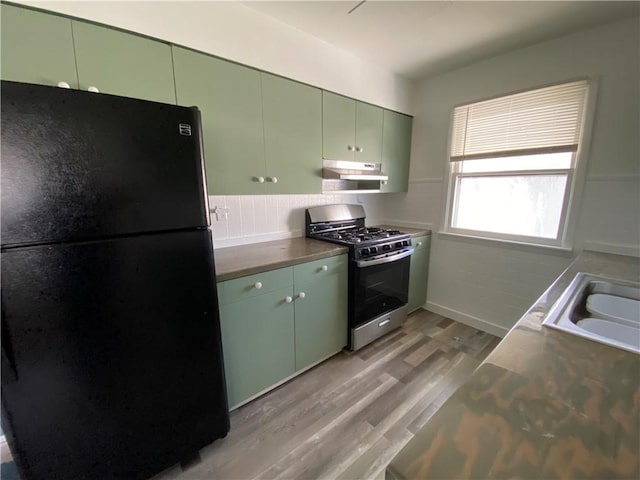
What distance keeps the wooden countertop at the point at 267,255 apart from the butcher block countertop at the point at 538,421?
1.16 meters

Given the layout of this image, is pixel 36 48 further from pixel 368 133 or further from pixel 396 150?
pixel 396 150

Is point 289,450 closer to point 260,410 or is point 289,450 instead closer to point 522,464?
point 260,410

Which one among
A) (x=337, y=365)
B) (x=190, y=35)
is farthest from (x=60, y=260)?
(x=337, y=365)

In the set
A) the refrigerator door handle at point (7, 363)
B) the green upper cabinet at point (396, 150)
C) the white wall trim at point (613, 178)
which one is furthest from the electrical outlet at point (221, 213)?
the white wall trim at point (613, 178)

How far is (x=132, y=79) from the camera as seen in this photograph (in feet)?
4.21

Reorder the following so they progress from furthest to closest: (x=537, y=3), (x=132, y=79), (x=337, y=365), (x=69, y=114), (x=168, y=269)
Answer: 1. (x=337, y=365)
2. (x=537, y=3)
3. (x=132, y=79)
4. (x=168, y=269)
5. (x=69, y=114)

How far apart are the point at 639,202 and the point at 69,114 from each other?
308cm

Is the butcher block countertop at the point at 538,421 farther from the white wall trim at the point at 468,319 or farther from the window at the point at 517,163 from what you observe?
the white wall trim at the point at 468,319

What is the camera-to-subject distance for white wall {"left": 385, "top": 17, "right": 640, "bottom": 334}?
1.75 m

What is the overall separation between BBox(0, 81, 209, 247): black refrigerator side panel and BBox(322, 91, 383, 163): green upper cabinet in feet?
3.94

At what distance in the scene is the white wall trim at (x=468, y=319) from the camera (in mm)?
2479

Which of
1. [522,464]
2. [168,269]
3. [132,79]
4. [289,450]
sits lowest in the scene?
[289,450]

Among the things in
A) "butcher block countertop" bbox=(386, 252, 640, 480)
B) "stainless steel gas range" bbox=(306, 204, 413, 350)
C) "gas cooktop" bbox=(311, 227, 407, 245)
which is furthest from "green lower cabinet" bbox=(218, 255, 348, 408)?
"butcher block countertop" bbox=(386, 252, 640, 480)

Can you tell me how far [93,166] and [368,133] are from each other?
2.06 meters
